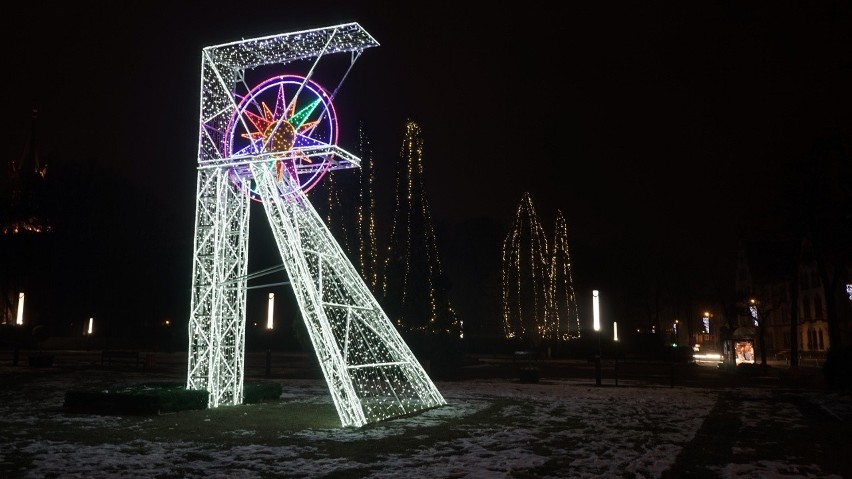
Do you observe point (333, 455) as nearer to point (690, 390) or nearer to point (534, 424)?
point (534, 424)

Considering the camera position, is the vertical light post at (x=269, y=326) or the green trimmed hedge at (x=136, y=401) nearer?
the green trimmed hedge at (x=136, y=401)

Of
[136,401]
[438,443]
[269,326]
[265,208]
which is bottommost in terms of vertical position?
[438,443]

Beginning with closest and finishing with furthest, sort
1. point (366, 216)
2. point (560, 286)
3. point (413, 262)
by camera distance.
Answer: point (413, 262) → point (366, 216) → point (560, 286)

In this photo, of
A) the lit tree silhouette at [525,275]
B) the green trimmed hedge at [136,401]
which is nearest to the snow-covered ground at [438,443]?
the green trimmed hedge at [136,401]

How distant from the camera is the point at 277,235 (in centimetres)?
1460

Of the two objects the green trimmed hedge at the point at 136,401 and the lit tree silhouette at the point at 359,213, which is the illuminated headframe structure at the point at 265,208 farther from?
the lit tree silhouette at the point at 359,213

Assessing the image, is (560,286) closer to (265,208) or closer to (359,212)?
(359,212)

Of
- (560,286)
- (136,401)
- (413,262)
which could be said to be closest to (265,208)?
(136,401)

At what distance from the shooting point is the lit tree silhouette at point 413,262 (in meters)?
A: 29.6

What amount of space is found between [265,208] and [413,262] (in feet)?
50.9

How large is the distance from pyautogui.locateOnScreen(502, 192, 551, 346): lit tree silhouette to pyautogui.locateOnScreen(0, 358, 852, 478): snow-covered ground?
25523 mm

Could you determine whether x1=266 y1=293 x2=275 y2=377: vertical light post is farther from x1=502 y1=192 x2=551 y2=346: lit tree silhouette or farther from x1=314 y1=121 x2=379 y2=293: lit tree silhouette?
x1=502 y1=192 x2=551 y2=346: lit tree silhouette

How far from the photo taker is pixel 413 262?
98.5 feet

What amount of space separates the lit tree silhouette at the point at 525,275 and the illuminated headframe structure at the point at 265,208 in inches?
1081
